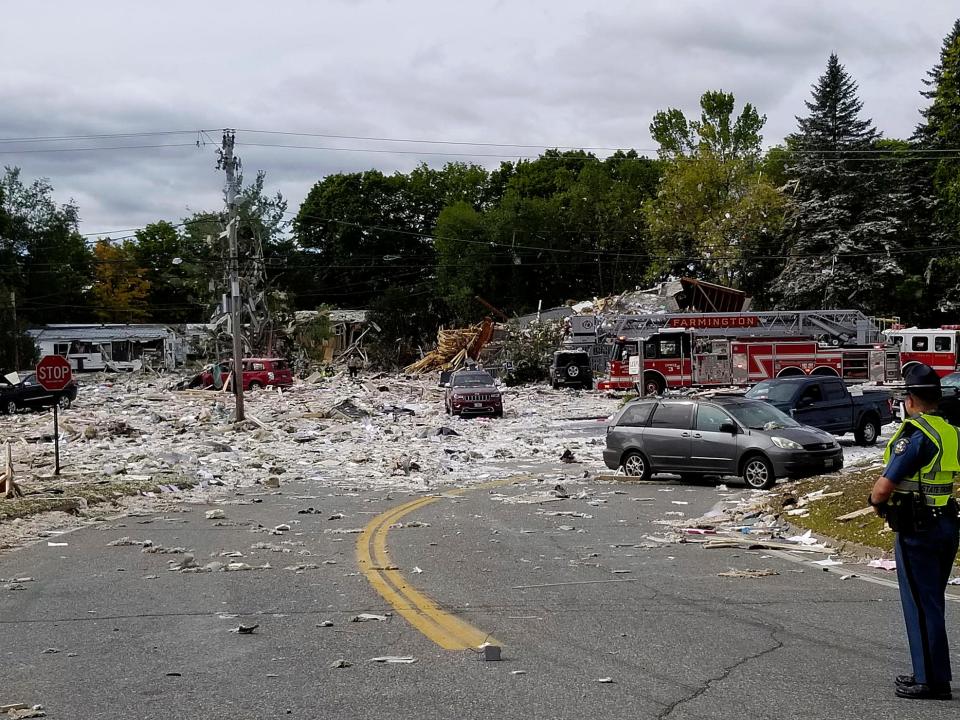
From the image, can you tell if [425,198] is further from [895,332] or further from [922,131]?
[895,332]

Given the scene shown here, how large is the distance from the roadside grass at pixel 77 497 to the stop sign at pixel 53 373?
85.8 inches

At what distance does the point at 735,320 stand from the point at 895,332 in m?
6.56

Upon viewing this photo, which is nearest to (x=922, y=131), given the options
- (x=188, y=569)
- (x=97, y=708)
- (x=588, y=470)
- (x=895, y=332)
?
(x=895, y=332)

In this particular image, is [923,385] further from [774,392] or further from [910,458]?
[774,392]

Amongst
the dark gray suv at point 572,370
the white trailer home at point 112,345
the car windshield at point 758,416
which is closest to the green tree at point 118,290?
the white trailer home at point 112,345

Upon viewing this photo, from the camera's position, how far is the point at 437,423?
36.1 metres

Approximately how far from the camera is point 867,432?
25.6 metres

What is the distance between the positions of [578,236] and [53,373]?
63.4 m

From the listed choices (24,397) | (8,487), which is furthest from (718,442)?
(24,397)

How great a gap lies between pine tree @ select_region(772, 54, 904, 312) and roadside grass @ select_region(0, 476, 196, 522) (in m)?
47.9

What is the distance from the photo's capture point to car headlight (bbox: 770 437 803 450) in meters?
18.0

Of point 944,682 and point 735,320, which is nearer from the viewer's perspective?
point 944,682

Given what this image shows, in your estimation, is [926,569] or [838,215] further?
[838,215]

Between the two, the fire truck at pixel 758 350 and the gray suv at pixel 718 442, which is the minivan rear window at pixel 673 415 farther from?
the fire truck at pixel 758 350
